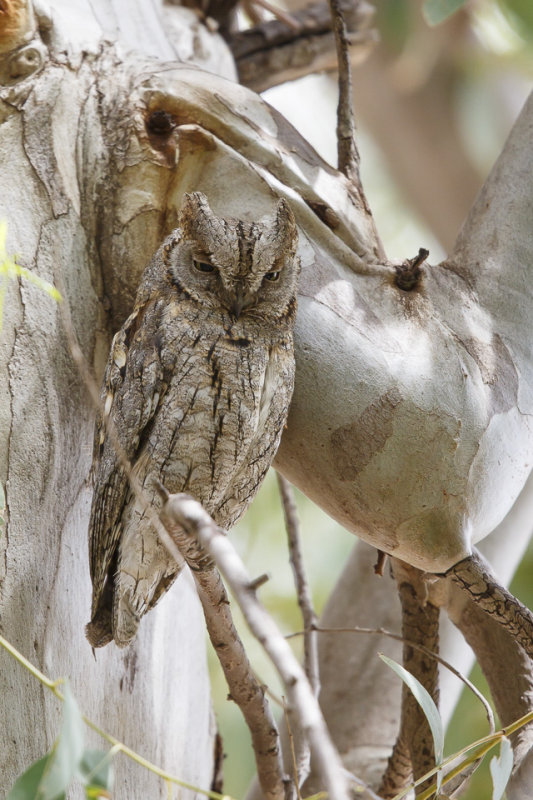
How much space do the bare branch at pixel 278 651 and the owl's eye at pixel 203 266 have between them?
1.00 meters

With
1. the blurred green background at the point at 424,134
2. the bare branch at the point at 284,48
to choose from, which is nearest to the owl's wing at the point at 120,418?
the bare branch at the point at 284,48

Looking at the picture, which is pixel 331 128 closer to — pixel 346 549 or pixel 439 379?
pixel 346 549

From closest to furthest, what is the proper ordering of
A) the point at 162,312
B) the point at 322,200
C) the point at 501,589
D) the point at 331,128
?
1. the point at 501,589
2. the point at 162,312
3. the point at 322,200
4. the point at 331,128

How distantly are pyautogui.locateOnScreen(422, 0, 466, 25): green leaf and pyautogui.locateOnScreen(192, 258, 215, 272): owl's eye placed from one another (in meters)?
0.90

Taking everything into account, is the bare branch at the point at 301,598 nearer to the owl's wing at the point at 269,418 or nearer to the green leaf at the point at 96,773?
the owl's wing at the point at 269,418

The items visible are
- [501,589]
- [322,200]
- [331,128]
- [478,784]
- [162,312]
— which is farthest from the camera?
[331,128]

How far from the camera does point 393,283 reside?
1873 millimetres

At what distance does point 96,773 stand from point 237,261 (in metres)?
1.09

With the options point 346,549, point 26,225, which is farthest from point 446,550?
point 346,549

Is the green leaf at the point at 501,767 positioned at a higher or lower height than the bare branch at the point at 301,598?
lower

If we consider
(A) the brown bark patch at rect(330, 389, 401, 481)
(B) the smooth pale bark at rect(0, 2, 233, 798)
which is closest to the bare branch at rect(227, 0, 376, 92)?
(B) the smooth pale bark at rect(0, 2, 233, 798)

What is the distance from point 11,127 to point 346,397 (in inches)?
38.3

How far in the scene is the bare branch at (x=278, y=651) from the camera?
0.74 m

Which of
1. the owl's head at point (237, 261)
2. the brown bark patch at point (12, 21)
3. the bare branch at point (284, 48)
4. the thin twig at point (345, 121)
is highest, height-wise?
the bare branch at point (284, 48)
